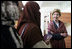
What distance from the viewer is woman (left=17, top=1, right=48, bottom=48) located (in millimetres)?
703

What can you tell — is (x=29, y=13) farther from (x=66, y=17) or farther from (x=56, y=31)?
(x=66, y=17)

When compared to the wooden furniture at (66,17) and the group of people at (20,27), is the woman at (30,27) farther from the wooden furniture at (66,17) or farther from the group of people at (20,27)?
the wooden furniture at (66,17)

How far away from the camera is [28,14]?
751 millimetres

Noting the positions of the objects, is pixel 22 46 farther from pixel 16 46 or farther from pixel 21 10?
pixel 21 10

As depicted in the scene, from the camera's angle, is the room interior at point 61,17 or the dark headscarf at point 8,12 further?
the room interior at point 61,17

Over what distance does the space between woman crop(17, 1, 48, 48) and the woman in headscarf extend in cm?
6

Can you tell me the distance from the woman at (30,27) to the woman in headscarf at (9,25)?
58 millimetres

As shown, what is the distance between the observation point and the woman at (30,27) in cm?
70

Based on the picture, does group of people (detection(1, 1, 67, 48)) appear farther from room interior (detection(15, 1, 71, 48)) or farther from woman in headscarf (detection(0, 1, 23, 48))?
room interior (detection(15, 1, 71, 48))

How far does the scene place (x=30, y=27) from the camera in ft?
2.36

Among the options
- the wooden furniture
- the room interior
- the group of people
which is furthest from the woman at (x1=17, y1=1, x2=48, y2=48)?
the wooden furniture

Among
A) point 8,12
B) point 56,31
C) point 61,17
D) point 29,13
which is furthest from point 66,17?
point 8,12

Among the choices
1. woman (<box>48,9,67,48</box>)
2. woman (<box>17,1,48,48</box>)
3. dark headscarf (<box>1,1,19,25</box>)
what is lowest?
woman (<box>48,9,67,48</box>)

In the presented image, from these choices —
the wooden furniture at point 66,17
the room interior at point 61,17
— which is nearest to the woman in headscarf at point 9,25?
the room interior at point 61,17
